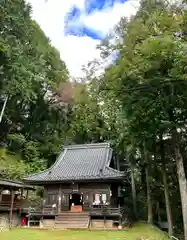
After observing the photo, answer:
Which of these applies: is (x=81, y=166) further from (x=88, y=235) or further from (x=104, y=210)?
(x=88, y=235)

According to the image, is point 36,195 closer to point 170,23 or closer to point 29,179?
point 29,179

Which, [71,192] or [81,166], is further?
[81,166]

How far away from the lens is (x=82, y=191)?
789 inches

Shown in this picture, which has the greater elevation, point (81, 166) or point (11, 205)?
point (81, 166)

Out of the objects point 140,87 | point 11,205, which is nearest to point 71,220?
point 11,205

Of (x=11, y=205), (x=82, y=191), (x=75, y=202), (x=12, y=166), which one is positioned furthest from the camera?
(x=12, y=166)

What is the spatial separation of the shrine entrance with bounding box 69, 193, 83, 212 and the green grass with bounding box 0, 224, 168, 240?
4.40 metres

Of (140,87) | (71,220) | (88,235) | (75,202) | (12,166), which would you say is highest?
(140,87)

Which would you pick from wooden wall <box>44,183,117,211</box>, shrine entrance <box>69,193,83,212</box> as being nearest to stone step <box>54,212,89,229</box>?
wooden wall <box>44,183,117,211</box>

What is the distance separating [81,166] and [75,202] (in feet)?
11.0

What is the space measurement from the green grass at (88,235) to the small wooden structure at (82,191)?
1917 millimetres

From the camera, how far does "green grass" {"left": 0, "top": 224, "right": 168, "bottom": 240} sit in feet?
44.5

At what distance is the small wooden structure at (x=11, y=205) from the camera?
18884 mm

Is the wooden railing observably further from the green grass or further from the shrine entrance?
the shrine entrance
